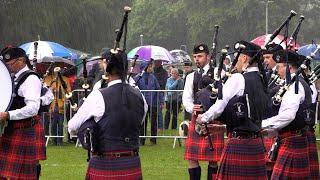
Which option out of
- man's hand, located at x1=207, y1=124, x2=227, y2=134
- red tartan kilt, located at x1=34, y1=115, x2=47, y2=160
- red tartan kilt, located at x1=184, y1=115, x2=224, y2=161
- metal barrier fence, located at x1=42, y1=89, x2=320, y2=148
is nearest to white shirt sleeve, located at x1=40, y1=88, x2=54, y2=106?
red tartan kilt, located at x1=34, y1=115, x2=47, y2=160

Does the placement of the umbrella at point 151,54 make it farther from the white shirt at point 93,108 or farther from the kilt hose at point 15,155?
the white shirt at point 93,108

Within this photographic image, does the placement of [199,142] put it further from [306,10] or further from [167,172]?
[306,10]

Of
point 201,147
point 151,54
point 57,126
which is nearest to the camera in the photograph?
point 201,147

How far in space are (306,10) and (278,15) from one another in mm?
12172

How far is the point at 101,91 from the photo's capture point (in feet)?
18.5

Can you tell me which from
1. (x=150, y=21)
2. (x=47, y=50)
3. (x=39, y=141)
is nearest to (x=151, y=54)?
(x=47, y=50)

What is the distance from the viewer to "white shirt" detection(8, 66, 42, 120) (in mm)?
6918

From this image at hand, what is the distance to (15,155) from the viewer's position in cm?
727

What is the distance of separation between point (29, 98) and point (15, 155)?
646 mm

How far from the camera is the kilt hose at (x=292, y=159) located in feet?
23.4

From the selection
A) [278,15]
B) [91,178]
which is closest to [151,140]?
[91,178]

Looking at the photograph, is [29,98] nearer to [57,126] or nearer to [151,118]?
[57,126]

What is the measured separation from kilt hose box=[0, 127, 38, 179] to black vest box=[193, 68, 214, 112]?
178 centimetres

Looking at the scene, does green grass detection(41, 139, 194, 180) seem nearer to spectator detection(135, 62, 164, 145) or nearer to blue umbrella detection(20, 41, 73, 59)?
spectator detection(135, 62, 164, 145)
